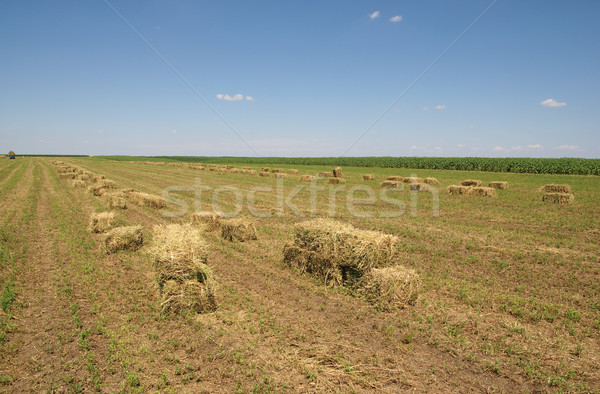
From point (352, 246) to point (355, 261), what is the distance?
0.40 metres

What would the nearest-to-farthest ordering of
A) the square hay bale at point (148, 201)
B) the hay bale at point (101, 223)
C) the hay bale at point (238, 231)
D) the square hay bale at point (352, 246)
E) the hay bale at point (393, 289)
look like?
1. the hay bale at point (393, 289)
2. the square hay bale at point (352, 246)
3. the hay bale at point (238, 231)
4. the hay bale at point (101, 223)
5. the square hay bale at point (148, 201)

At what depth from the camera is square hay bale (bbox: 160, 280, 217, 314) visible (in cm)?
657

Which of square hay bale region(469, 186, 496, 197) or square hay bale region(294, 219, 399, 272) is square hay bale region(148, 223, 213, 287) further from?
square hay bale region(469, 186, 496, 197)

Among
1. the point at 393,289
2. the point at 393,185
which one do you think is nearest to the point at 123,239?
the point at 393,289

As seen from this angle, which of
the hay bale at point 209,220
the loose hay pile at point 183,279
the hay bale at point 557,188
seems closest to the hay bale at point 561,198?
the hay bale at point 557,188

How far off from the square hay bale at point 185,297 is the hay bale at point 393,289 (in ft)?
12.5

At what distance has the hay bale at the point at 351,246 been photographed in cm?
792

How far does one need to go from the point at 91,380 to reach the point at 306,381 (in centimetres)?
335

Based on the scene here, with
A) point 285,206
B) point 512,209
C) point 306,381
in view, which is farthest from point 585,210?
point 306,381

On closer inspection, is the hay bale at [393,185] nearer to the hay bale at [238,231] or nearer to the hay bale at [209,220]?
the hay bale at [209,220]

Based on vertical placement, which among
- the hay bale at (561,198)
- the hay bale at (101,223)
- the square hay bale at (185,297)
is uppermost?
the hay bale at (561,198)

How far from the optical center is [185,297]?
6.63m

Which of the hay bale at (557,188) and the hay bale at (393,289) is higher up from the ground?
the hay bale at (557,188)

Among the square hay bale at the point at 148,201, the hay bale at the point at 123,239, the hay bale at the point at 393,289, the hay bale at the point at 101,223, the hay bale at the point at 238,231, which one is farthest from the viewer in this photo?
the square hay bale at the point at 148,201
